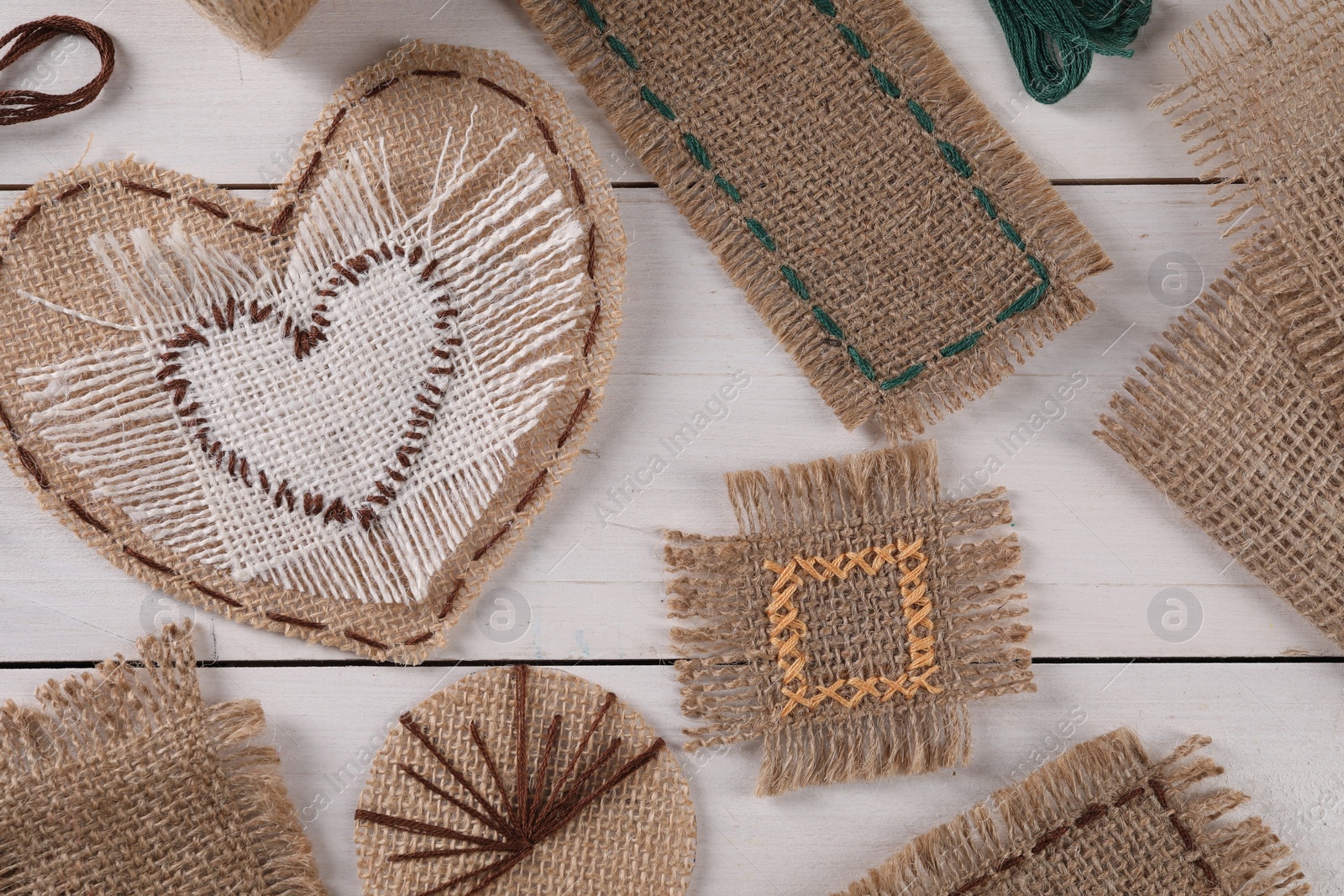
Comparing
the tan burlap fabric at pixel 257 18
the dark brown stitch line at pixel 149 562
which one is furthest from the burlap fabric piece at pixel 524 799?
the tan burlap fabric at pixel 257 18

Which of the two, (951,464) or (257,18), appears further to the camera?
(951,464)

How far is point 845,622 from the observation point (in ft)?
3.16

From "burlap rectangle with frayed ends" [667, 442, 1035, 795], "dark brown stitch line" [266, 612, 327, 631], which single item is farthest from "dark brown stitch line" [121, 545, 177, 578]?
"burlap rectangle with frayed ends" [667, 442, 1035, 795]

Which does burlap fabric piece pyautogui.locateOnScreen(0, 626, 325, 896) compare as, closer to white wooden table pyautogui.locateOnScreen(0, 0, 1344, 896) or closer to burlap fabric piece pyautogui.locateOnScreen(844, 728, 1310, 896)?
white wooden table pyautogui.locateOnScreen(0, 0, 1344, 896)

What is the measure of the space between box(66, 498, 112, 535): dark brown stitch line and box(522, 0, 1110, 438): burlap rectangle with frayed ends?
0.65 metres

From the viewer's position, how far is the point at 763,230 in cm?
97

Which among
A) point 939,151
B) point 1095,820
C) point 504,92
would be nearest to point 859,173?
point 939,151

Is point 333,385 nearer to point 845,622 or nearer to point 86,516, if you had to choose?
point 86,516

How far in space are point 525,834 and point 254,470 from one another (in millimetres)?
439

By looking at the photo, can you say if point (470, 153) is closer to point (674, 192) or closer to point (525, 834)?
point (674, 192)

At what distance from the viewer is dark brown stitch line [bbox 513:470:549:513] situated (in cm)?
96

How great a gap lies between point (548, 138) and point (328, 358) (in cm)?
31

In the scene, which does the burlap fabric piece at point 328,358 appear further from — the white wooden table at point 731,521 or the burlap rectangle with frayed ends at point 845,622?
the burlap rectangle with frayed ends at point 845,622

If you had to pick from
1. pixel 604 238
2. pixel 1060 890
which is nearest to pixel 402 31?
pixel 604 238
